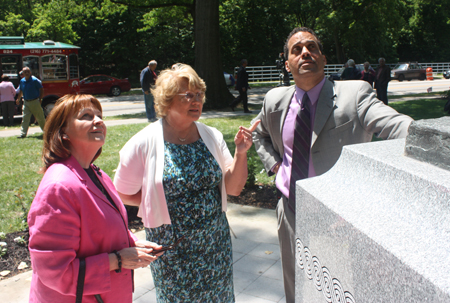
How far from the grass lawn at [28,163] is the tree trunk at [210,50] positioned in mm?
2698

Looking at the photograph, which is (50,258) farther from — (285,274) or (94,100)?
(285,274)

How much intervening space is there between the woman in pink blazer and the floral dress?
14.4 inches

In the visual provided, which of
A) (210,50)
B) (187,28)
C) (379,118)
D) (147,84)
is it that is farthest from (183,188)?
(187,28)

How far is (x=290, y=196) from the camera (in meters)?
2.58

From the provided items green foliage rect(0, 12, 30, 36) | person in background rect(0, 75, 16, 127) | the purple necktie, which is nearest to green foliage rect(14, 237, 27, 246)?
the purple necktie

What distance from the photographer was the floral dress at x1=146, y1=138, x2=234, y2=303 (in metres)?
2.60

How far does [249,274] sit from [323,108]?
2.26 meters

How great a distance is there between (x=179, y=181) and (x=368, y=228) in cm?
138

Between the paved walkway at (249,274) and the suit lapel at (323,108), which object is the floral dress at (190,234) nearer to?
the suit lapel at (323,108)

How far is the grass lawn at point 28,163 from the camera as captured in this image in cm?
581

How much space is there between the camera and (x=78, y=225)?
192 cm

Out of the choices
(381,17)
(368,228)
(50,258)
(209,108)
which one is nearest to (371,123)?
(368,228)

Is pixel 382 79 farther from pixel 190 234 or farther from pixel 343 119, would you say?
pixel 190 234

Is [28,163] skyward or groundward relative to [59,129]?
groundward
